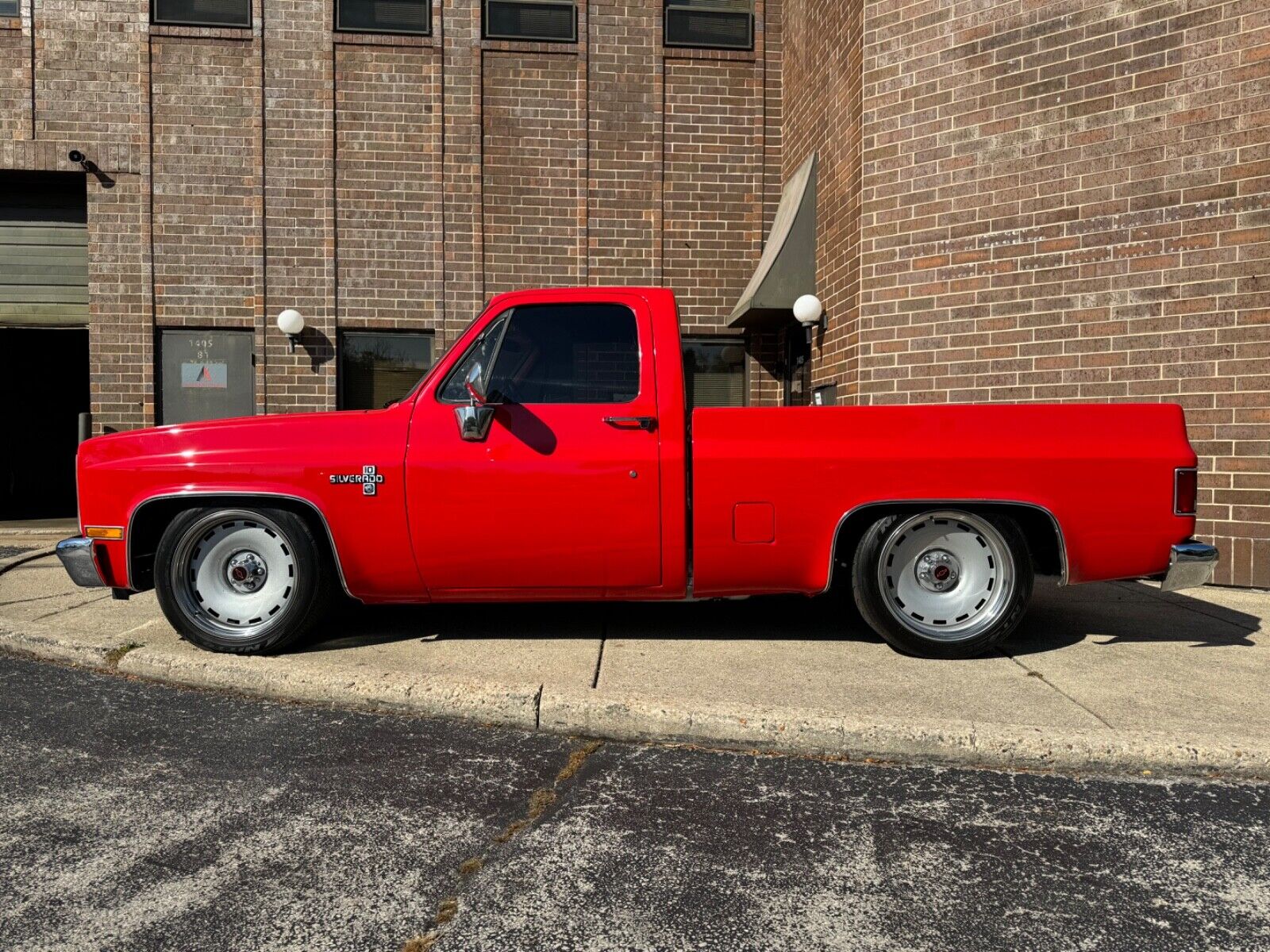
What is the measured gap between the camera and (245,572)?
4.63 metres

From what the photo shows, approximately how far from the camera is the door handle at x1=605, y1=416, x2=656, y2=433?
4473mm

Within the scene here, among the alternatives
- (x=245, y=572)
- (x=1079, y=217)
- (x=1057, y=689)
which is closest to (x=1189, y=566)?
(x=1057, y=689)

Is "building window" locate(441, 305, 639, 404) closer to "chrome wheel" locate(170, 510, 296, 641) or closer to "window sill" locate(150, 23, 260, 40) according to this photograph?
"chrome wheel" locate(170, 510, 296, 641)

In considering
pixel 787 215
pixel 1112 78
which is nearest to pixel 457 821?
pixel 1112 78

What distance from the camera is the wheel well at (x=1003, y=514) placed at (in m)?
4.52

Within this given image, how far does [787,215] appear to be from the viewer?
34.5ft

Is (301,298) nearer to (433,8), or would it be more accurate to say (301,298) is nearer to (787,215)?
(433,8)

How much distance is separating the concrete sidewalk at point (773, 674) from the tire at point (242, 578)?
6.4 inches

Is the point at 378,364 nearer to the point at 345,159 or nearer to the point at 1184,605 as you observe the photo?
the point at 345,159

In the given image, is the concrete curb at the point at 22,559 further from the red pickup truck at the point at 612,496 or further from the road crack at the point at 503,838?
the road crack at the point at 503,838

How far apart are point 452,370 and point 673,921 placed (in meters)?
3.09

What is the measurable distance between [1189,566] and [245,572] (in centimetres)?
489

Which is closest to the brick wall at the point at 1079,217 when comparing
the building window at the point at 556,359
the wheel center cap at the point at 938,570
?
the wheel center cap at the point at 938,570

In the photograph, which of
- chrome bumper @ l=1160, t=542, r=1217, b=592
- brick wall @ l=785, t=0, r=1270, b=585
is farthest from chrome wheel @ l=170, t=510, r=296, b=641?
brick wall @ l=785, t=0, r=1270, b=585
